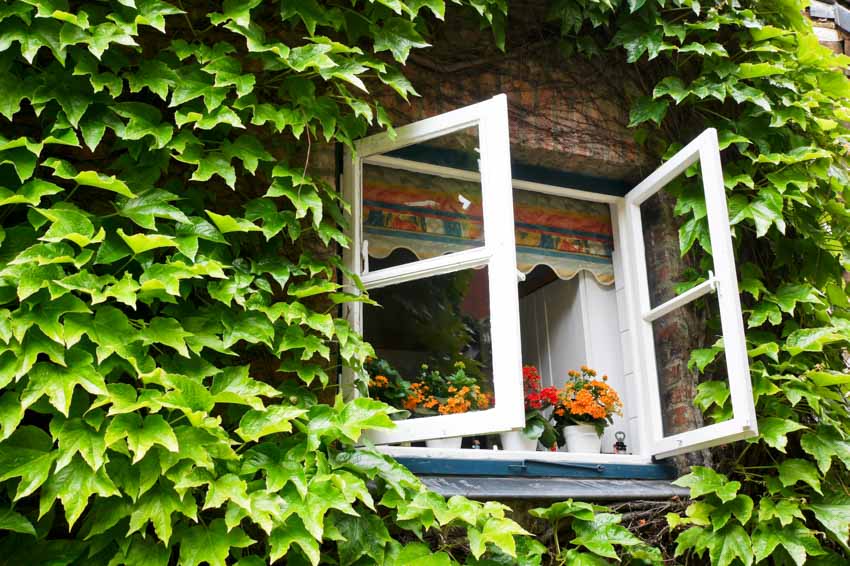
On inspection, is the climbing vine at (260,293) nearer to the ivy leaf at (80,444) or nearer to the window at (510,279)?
the ivy leaf at (80,444)

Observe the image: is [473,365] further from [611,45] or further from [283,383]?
[611,45]

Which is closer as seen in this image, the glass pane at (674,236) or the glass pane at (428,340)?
the glass pane at (428,340)

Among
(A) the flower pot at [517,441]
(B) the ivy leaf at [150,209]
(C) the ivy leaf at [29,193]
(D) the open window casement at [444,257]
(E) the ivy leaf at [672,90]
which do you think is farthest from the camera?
(E) the ivy leaf at [672,90]

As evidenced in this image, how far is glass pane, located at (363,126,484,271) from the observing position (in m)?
3.00

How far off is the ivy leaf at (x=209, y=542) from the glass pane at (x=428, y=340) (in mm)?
765

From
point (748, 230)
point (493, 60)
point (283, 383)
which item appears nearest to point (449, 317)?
point (283, 383)

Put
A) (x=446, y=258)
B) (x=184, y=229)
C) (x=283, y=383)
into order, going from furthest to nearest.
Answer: (x=446, y=258) → (x=283, y=383) → (x=184, y=229)

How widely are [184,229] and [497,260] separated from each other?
940 mm

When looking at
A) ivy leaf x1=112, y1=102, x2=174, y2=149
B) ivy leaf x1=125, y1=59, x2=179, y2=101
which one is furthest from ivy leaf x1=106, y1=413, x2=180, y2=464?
ivy leaf x1=125, y1=59, x2=179, y2=101

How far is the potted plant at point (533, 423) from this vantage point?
3.25 m

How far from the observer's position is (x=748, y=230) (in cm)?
376

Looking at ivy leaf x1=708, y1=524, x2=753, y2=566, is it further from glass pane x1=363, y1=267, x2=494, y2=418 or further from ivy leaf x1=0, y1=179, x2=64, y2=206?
ivy leaf x1=0, y1=179, x2=64, y2=206

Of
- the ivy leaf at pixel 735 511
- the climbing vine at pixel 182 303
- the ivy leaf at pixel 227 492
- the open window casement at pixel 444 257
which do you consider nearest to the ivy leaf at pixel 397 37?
the climbing vine at pixel 182 303

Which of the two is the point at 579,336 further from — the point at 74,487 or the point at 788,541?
the point at 74,487
